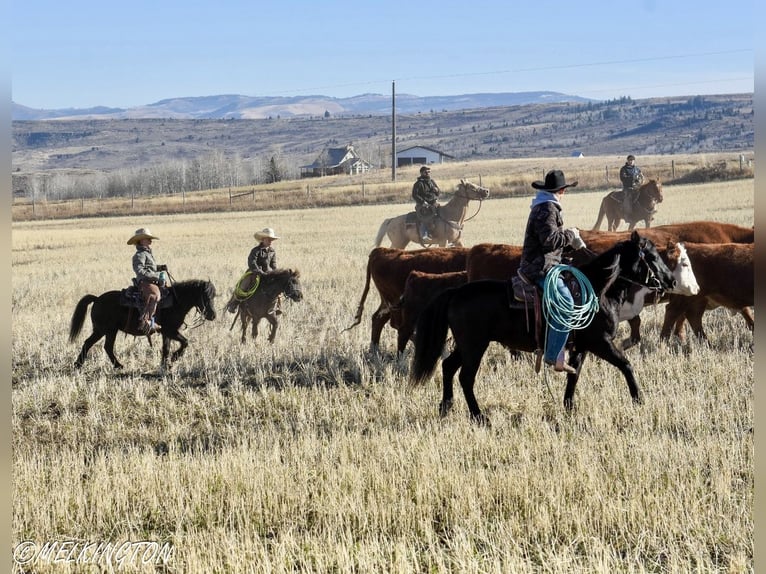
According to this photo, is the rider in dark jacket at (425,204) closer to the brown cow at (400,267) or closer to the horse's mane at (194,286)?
the brown cow at (400,267)

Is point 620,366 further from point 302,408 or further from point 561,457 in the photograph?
point 302,408

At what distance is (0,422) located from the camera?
318 cm

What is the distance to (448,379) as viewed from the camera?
28.8ft

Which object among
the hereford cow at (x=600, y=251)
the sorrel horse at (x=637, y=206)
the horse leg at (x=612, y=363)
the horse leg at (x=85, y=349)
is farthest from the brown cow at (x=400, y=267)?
the sorrel horse at (x=637, y=206)

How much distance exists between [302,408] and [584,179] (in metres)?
47.2

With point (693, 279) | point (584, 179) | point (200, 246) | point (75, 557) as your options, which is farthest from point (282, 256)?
point (584, 179)

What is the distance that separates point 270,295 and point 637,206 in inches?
563

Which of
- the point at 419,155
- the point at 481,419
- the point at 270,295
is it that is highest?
the point at 419,155

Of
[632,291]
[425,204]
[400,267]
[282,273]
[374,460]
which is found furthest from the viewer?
[425,204]

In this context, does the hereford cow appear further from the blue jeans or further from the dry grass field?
the blue jeans

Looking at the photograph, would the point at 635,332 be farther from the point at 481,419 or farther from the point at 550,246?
the point at 481,419

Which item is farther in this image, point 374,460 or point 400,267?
point 400,267

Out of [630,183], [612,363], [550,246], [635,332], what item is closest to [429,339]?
[550,246]

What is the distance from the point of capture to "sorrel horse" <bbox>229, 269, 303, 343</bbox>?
44.0 ft
